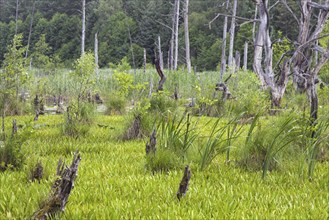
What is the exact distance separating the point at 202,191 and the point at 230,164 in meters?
1.24

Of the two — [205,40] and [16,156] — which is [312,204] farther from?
[205,40]

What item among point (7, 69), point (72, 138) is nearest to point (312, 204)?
point (72, 138)

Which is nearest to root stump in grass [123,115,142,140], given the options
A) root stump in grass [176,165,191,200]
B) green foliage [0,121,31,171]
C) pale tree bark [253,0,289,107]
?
green foliage [0,121,31,171]

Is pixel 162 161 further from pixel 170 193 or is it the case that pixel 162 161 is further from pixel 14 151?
pixel 14 151

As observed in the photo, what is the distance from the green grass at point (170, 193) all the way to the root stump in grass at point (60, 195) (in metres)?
0.12

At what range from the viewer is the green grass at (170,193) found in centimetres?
314

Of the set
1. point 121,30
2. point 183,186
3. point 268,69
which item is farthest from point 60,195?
point 121,30

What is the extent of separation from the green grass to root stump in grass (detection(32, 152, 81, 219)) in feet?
0.40

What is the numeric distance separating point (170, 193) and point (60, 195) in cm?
112

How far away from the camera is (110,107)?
11.3 meters

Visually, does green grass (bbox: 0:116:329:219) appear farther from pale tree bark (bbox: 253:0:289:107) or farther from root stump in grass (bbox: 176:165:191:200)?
pale tree bark (bbox: 253:0:289:107)

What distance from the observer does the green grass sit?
314 centimetres

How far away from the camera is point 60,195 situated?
2.95m

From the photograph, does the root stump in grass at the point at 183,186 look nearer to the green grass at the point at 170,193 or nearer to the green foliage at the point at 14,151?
the green grass at the point at 170,193
